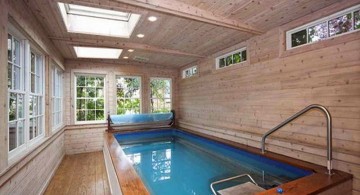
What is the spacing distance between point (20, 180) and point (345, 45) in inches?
170

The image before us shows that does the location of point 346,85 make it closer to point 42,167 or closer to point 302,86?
point 302,86

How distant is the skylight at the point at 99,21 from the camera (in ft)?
11.4

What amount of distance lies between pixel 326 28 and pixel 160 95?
5.23 meters

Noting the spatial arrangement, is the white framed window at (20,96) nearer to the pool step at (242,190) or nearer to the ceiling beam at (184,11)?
the ceiling beam at (184,11)

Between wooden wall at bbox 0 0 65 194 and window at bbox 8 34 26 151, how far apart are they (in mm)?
176

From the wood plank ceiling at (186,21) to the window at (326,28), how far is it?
8.4 inches

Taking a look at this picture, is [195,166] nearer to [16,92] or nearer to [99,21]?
[16,92]

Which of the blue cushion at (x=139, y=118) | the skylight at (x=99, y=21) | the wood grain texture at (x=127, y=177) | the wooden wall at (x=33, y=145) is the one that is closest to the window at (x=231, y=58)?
the skylight at (x=99, y=21)

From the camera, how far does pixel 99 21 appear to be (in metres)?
3.73

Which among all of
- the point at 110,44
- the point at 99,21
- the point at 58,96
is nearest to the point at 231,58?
the point at 110,44

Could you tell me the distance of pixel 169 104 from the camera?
7.21m

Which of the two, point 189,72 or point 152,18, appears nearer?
point 152,18

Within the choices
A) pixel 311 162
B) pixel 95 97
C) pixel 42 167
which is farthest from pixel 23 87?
pixel 311 162

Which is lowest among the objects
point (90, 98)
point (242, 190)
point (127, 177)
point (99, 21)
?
point (242, 190)
